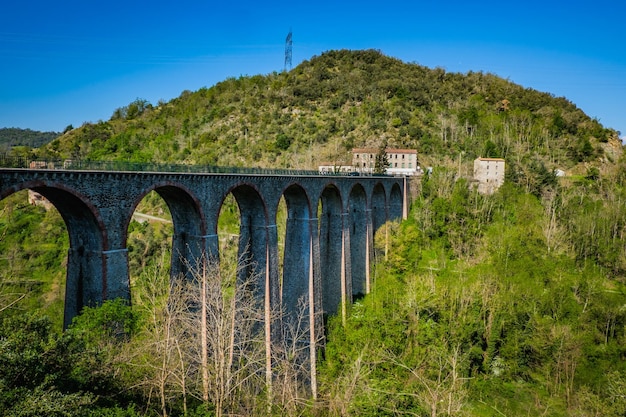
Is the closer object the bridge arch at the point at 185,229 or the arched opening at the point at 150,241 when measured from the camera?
the bridge arch at the point at 185,229

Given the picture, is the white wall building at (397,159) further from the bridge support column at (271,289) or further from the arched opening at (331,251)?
the bridge support column at (271,289)

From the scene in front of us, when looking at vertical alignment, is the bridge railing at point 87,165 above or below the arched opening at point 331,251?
above

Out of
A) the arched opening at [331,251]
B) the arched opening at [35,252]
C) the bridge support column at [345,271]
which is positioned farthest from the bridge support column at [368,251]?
the arched opening at [35,252]

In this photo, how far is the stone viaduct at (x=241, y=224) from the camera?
14352mm

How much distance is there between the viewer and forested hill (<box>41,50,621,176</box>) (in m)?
66.1

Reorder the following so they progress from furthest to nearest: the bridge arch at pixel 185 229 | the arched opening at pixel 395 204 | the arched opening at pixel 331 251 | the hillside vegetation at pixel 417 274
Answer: the arched opening at pixel 395 204, the arched opening at pixel 331 251, the bridge arch at pixel 185 229, the hillside vegetation at pixel 417 274

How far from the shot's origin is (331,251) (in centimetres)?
3291

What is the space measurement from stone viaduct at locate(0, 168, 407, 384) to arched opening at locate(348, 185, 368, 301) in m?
0.09

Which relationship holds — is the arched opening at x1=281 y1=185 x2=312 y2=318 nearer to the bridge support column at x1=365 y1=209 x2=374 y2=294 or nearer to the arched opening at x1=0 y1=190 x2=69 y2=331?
the bridge support column at x1=365 y1=209 x2=374 y2=294

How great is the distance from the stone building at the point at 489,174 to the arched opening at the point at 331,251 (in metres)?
27.2

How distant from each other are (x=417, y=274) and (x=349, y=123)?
3790 cm

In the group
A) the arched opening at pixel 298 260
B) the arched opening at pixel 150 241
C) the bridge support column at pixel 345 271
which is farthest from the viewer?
the arched opening at pixel 150 241

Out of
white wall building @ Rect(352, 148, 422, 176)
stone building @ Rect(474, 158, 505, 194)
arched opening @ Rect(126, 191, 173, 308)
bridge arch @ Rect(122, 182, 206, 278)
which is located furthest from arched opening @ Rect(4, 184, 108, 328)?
stone building @ Rect(474, 158, 505, 194)

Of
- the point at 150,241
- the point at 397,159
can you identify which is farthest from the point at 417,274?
the point at 150,241
